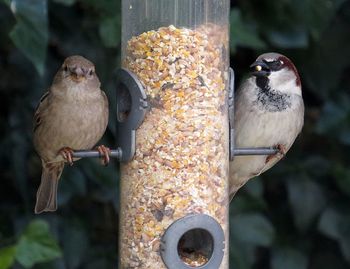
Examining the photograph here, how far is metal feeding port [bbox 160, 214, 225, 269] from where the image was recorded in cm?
355

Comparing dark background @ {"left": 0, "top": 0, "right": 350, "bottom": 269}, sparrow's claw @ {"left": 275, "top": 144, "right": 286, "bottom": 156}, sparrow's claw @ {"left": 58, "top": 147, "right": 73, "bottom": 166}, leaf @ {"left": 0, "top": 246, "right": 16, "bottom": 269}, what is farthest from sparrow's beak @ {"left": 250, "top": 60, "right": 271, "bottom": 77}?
leaf @ {"left": 0, "top": 246, "right": 16, "bottom": 269}

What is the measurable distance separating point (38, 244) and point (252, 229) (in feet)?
3.29

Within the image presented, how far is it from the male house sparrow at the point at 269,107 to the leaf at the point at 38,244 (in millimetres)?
663

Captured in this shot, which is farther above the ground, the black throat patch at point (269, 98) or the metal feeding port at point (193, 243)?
the black throat patch at point (269, 98)

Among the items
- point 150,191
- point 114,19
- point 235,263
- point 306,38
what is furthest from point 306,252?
point 150,191

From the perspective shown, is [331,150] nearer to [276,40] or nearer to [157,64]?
[276,40]

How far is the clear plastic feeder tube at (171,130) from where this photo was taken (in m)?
3.62

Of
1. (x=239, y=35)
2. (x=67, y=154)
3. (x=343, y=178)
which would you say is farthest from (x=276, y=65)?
(x=343, y=178)

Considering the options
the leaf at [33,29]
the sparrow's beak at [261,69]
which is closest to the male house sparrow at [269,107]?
the sparrow's beak at [261,69]

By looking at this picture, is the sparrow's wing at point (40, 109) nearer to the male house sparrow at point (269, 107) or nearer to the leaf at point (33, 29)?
A: the leaf at point (33, 29)

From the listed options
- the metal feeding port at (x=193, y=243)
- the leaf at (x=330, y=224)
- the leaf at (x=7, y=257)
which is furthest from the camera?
the leaf at (x=330, y=224)

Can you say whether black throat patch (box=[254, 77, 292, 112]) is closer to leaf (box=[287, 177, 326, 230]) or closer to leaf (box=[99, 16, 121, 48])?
leaf (box=[99, 16, 121, 48])

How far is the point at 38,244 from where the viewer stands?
4098mm

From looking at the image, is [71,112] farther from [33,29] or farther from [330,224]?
[330,224]
